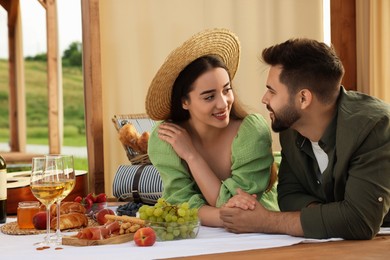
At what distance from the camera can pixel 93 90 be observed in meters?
4.36

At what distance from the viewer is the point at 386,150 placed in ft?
5.78

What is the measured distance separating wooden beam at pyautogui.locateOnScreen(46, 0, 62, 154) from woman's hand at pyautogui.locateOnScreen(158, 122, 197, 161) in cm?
414

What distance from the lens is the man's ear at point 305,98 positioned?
1974 millimetres

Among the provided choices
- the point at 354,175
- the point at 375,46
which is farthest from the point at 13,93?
the point at 354,175

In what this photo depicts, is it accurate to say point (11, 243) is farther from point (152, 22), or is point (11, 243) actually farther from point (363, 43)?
point (363, 43)

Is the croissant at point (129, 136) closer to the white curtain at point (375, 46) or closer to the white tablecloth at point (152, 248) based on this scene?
the white curtain at point (375, 46)

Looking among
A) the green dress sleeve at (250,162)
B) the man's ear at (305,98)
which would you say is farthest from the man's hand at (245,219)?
the man's ear at (305,98)

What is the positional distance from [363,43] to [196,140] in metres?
2.98

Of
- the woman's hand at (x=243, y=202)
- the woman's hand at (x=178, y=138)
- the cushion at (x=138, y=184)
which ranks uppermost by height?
the woman's hand at (x=178, y=138)

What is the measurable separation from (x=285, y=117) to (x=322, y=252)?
580 millimetres

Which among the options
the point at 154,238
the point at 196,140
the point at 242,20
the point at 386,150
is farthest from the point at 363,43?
the point at 154,238

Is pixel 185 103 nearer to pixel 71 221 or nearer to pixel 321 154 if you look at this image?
pixel 321 154

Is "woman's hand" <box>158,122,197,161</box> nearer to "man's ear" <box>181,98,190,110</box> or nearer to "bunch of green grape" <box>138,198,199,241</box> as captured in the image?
"man's ear" <box>181,98,190,110</box>

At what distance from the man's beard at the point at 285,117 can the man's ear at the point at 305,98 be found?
1.3 inches
